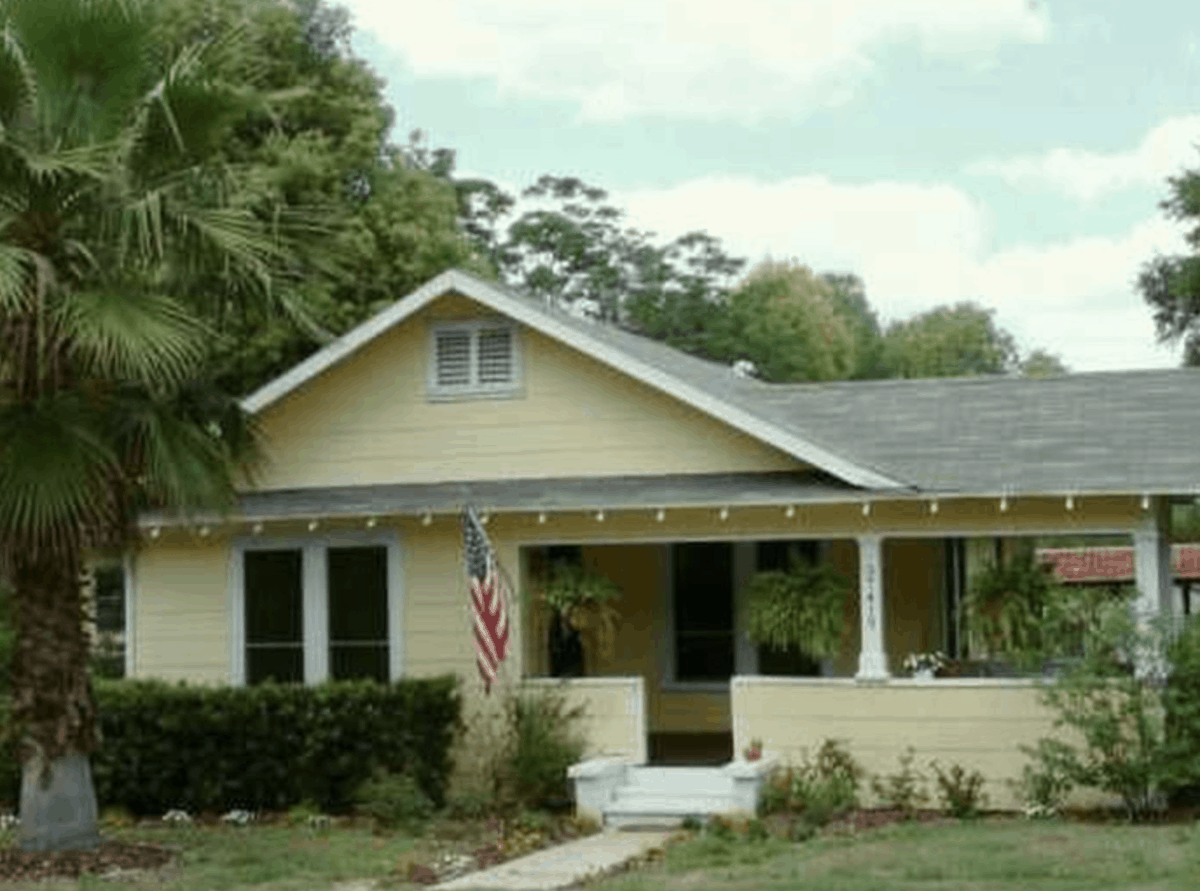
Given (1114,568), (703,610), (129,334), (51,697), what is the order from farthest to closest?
(1114,568), (703,610), (51,697), (129,334)

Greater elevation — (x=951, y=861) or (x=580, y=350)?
(x=580, y=350)

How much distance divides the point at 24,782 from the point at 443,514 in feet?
14.9

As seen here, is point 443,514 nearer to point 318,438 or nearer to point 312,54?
point 318,438

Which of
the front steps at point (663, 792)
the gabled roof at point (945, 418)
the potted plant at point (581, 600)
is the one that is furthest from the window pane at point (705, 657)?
the front steps at point (663, 792)

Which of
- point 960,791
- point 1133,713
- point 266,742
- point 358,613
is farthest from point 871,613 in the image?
point 266,742

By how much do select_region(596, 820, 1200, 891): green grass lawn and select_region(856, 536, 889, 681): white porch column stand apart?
196 cm

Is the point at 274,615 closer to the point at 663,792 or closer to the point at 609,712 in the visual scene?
the point at 609,712

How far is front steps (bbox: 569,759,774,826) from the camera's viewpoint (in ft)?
53.1

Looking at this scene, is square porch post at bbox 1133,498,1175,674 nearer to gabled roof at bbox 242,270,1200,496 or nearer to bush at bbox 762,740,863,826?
gabled roof at bbox 242,270,1200,496

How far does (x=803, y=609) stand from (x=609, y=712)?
1.99 m

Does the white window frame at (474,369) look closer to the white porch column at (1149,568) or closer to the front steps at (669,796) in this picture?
the front steps at (669,796)

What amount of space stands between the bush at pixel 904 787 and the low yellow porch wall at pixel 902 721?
0.22 feet

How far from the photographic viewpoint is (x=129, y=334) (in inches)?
530

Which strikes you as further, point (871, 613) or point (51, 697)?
point (871, 613)
